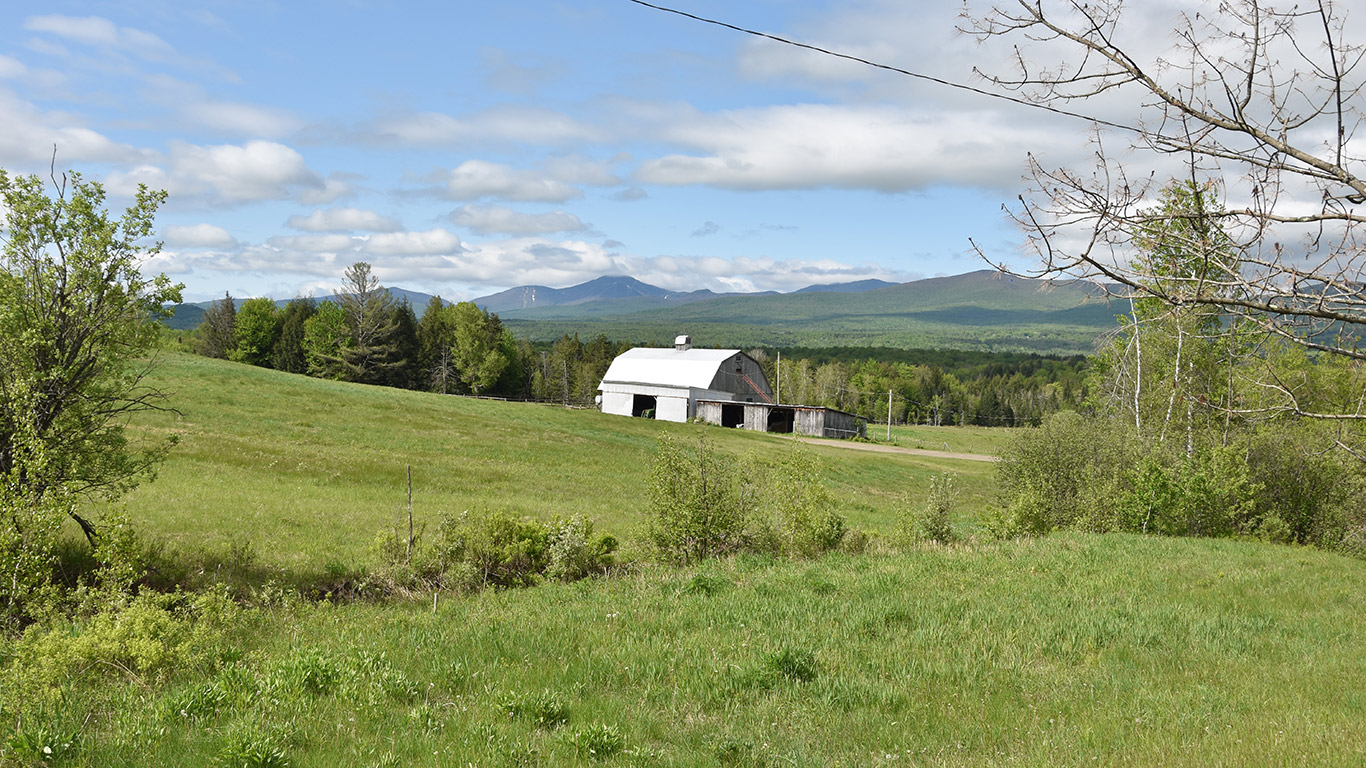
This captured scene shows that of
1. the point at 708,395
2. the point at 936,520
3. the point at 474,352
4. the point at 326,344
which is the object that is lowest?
the point at 936,520

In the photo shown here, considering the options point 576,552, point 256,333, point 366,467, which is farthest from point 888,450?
point 256,333

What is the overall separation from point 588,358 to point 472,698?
385 feet

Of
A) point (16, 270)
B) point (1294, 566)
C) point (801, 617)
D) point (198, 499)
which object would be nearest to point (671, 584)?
point (801, 617)

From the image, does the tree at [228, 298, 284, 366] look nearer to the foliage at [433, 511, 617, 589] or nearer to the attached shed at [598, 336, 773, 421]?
the attached shed at [598, 336, 773, 421]

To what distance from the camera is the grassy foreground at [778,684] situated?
5.30 m

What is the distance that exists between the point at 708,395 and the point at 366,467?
46.4 metres

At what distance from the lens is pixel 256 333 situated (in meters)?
95.1

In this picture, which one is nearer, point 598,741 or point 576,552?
point 598,741

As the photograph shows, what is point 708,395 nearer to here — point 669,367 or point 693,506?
point 669,367

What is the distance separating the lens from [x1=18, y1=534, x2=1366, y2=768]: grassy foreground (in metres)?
5.30

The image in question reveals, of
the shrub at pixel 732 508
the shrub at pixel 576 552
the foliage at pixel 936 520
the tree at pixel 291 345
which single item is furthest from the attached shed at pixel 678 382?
the shrub at pixel 576 552

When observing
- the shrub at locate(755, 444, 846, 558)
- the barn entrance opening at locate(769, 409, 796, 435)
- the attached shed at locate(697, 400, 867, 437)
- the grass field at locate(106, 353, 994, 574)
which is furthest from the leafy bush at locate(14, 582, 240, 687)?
the barn entrance opening at locate(769, 409, 796, 435)

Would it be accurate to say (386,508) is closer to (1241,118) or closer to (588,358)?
(1241,118)

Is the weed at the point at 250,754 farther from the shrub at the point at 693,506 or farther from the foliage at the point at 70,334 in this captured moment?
the shrub at the point at 693,506
